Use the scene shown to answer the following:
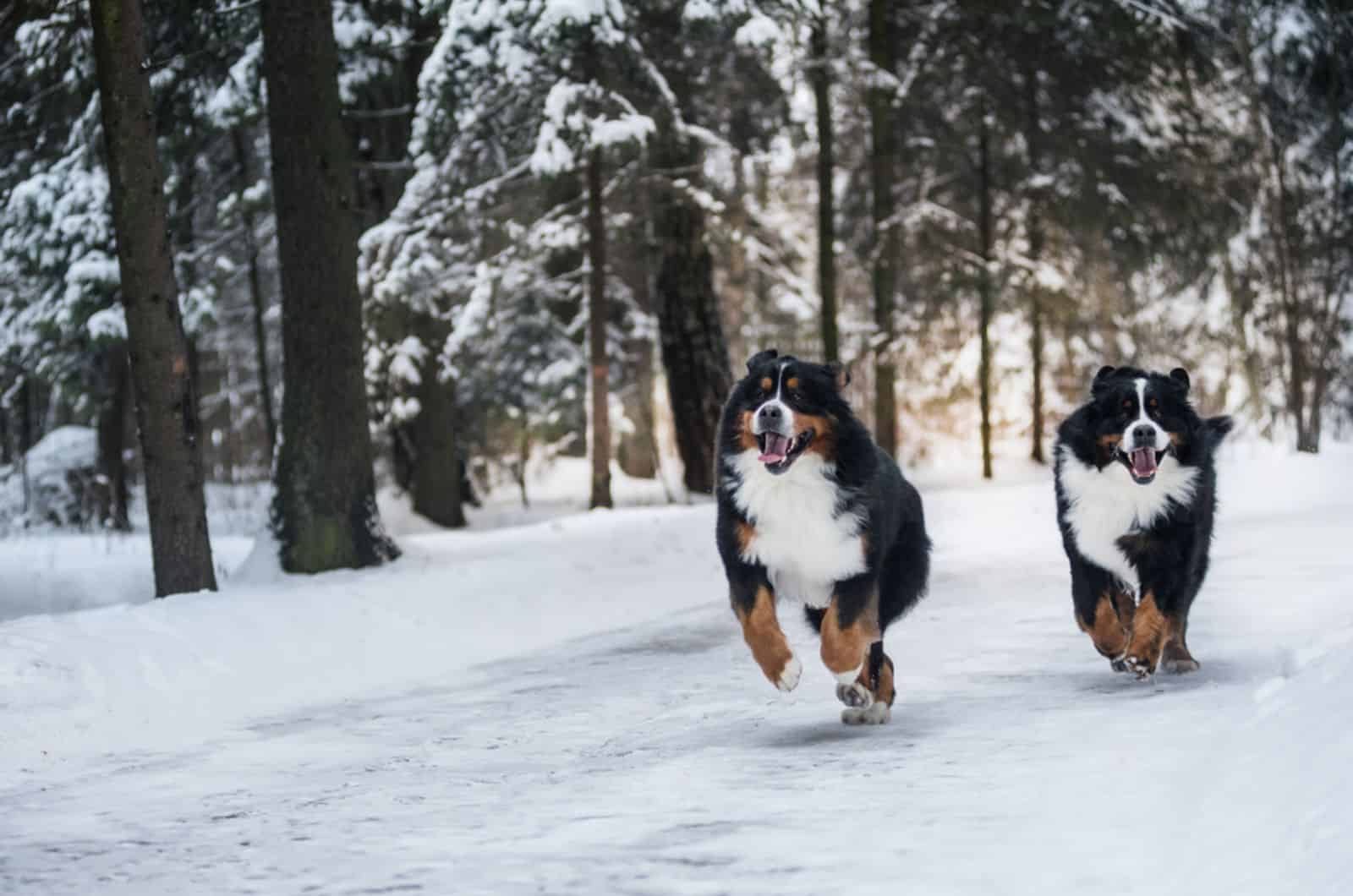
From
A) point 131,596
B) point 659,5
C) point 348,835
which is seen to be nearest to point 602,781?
point 348,835

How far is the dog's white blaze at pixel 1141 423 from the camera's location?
8.05 meters

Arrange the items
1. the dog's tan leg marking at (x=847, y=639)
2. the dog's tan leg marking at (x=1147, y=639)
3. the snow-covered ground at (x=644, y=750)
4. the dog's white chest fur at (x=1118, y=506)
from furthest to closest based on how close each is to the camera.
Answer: the dog's white chest fur at (x=1118, y=506), the dog's tan leg marking at (x=1147, y=639), the dog's tan leg marking at (x=847, y=639), the snow-covered ground at (x=644, y=750)

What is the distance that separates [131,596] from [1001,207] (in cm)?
2261

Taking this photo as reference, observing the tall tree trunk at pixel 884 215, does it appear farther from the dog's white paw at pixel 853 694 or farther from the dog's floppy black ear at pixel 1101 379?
the dog's white paw at pixel 853 694

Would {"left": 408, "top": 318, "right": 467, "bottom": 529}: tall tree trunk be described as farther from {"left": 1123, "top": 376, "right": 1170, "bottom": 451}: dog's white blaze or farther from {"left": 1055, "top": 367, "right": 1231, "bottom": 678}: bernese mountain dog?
{"left": 1123, "top": 376, "right": 1170, "bottom": 451}: dog's white blaze

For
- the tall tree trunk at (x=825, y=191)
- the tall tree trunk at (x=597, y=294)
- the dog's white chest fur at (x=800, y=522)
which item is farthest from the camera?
the tall tree trunk at (x=825, y=191)

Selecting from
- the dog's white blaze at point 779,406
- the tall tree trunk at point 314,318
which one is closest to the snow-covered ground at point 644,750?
the tall tree trunk at point 314,318

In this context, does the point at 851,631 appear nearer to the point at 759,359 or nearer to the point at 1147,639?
the point at 759,359

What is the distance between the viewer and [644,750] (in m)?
7.27

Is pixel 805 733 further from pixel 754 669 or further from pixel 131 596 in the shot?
pixel 131 596

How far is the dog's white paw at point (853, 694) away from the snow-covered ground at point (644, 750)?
0.51 feet

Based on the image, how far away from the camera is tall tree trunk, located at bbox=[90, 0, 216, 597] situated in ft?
38.9

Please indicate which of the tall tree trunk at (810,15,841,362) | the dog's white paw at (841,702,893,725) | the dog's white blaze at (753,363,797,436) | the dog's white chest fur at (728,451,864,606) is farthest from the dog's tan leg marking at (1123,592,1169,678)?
the tall tree trunk at (810,15,841,362)

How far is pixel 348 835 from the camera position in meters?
5.71
